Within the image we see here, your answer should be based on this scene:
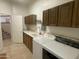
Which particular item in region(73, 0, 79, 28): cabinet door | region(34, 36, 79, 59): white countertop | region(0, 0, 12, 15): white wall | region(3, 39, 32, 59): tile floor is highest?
region(0, 0, 12, 15): white wall

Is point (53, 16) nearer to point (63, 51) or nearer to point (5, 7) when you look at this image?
point (63, 51)

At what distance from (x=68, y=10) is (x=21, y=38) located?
518 cm

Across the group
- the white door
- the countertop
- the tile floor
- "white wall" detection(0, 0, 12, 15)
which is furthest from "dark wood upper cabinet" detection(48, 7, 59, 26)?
"white wall" detection(0, 0, 12, 15)

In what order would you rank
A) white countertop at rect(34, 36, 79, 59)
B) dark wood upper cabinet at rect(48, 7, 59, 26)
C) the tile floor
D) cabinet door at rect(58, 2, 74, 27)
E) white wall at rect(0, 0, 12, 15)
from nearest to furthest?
white countertop at rect(34, 36, 79, 59), cabinet door at rect(58, 2, 74, 27), dark wood upper cabinet at rect(48, 7, 59, 26), the tile floor, white wall at rect(0, 0, 12, 15)

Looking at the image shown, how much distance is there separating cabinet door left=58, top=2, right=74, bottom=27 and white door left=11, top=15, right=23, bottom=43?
4.56 m

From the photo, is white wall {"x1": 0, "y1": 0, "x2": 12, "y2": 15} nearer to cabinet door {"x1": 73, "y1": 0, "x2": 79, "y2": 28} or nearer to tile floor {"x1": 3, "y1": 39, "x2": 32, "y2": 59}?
tile floor {"x1": 3, "y1": 39, "x2": 32, "y2": 59}

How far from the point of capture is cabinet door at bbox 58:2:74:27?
6.96ft

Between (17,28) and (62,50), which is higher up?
(17,28)

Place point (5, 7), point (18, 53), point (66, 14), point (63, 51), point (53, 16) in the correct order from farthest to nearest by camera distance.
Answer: point (5, 7) < point (18, 53) < point (53, 16) < point (66, 14) < point (63, 51)

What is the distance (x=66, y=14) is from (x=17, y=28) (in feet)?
16.4

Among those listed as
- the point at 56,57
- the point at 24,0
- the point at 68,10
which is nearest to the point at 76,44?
the point at 56,57

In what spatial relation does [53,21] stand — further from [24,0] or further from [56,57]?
[24,0]

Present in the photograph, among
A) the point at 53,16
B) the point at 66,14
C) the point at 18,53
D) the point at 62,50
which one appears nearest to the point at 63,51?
the point at 62,50

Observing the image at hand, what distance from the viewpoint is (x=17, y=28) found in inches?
262
